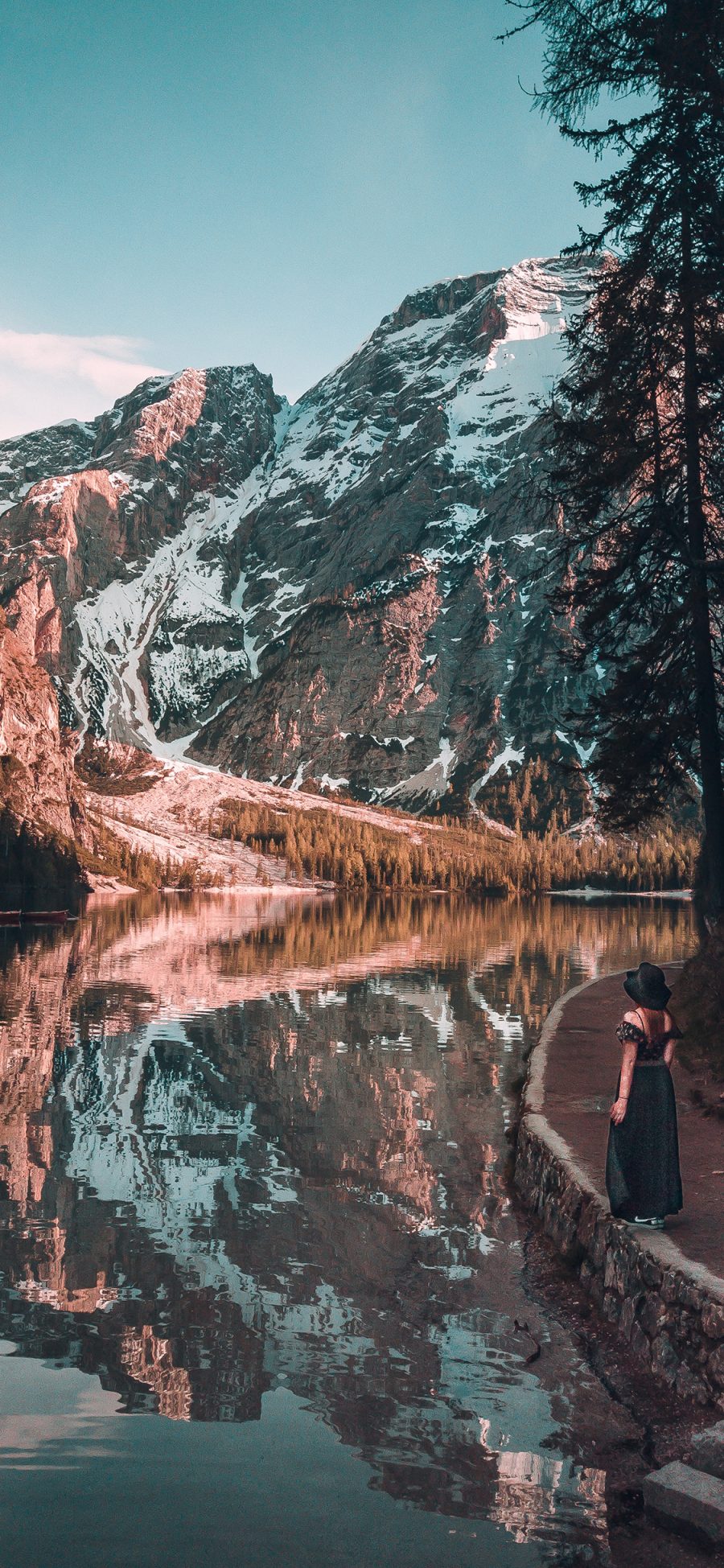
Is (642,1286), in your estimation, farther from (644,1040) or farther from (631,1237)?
(644,1040)

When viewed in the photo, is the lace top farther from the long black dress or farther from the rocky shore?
the rocky shore

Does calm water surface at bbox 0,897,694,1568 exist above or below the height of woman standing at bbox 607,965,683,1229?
below

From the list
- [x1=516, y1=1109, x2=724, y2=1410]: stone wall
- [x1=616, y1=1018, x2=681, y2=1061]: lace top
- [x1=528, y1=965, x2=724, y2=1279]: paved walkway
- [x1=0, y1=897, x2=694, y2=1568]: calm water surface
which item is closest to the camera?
[x1=0, y1=897, x2=694, y2=1568]: calm water surface


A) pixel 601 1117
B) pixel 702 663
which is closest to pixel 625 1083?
pixel 601 1117

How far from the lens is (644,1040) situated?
11562 mm

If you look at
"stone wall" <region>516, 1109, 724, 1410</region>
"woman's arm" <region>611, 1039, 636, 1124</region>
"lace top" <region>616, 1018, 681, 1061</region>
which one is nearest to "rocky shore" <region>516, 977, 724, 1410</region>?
"stone wall" <region>516, 1109, 724, 1410</region>

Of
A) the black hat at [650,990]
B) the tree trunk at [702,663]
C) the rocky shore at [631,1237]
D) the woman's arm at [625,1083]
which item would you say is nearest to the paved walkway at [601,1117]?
the rocky shore at [631,1237]

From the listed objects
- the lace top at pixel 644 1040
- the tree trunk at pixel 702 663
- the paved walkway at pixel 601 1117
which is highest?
the tree trunk at pixel 702 663

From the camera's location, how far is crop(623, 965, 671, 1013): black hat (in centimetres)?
1166

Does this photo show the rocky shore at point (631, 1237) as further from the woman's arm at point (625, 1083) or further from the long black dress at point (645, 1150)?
the woman's arm at point (625, 1083)

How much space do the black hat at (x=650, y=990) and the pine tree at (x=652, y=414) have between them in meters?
11.0

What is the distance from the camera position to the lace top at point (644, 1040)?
1154 cm

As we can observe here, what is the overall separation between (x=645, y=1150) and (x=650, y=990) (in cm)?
169

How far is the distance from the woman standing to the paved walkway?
1.16 feet
